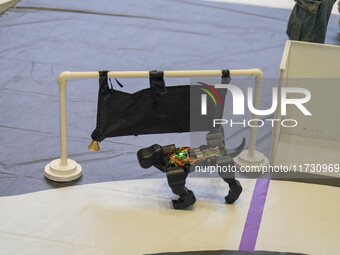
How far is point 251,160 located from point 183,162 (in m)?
0.41

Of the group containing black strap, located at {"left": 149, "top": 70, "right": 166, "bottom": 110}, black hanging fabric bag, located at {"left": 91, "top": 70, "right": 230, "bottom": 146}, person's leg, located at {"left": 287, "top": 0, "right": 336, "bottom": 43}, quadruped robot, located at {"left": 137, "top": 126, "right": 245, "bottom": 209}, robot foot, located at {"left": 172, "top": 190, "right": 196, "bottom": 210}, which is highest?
person's leg, located at {"left": 287, "top": 0, "right": 336, "bottom": 43}

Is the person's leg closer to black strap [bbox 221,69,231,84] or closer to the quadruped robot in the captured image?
black strap [bbox 221,69,231,84]

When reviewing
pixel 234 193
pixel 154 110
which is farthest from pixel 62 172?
pixel 234 193

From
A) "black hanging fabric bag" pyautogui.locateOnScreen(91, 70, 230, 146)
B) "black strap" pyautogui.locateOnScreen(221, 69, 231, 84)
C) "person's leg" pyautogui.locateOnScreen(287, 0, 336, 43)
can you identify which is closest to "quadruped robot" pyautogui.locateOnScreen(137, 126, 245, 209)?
"black hanging fabric bag" pyautogui.locateOnScreen(91, 70, 230, 146)

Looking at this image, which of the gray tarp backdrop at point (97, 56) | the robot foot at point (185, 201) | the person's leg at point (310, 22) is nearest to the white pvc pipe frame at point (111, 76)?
the gray tarp backdrop at point (97, 56)

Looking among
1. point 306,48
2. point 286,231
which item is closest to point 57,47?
point 306,48

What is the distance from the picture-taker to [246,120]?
2.75 m

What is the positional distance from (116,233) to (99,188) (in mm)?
279

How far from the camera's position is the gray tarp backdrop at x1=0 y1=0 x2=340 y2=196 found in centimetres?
244

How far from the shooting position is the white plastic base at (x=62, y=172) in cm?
226

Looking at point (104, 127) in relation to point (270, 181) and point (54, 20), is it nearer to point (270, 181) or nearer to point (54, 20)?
point (270, 181)

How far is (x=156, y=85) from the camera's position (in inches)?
84.4

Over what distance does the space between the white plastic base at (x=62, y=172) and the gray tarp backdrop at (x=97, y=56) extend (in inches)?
1.5

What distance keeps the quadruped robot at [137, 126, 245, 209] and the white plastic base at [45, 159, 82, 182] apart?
1.04 ft
